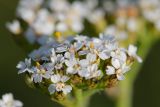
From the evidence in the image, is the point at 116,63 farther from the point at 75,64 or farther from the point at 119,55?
the point at 75,64

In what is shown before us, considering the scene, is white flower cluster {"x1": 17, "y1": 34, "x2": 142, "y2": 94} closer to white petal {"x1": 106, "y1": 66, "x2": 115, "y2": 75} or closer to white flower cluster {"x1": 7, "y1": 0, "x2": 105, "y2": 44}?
white petal {"x1": 106, "y1": 66, "x2": 115, "y2": 75}

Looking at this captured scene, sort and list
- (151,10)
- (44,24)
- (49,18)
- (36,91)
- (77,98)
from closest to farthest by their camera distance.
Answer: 1. (77,98)
2. (44,24)
3. (49,18)
4. (151,10)
5. (36,91)

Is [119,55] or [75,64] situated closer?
[75,64]

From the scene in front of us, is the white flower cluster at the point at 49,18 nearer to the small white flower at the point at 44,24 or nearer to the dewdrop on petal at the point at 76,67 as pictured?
the small white flower at the point at 44,24

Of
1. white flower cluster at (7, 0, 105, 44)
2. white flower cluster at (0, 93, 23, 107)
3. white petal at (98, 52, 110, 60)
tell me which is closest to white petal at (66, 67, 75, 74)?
white petal at (98, 52, 110, 60)

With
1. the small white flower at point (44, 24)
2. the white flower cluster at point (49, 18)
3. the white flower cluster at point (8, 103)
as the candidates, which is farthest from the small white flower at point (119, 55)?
the small white flower at point (44, 24)

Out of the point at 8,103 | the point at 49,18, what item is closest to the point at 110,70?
the point at 8,103

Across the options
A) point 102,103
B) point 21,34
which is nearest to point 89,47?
point 21,34
